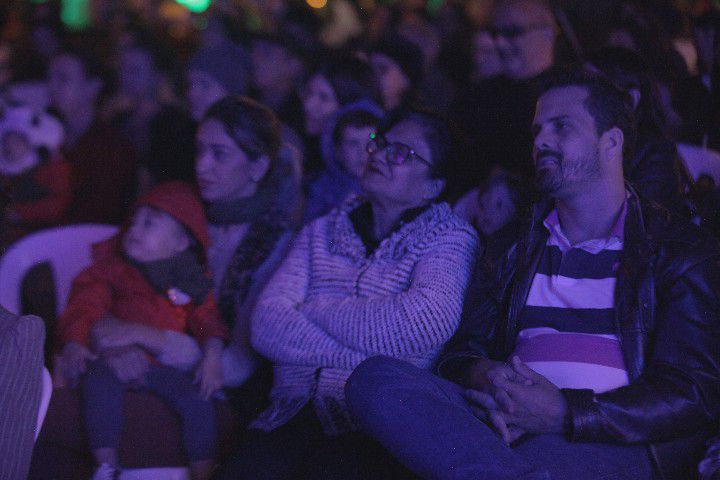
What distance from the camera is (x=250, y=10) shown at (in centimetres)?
793

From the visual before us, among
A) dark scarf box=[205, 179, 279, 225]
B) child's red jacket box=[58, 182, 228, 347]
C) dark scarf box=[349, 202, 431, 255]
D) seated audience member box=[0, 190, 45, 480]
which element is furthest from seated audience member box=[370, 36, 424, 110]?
seated audience member box=[0, 190, 45, 480]

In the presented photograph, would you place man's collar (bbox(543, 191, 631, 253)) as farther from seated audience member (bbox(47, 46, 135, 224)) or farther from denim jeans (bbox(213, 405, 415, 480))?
seated audience member (bbox(47, 46, 135, 224))

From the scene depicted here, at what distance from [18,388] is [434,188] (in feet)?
4.72

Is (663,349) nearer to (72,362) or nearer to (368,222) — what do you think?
(368,222)

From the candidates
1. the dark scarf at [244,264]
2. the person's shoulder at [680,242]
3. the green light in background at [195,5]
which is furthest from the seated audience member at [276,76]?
the green light in background at [195,5]

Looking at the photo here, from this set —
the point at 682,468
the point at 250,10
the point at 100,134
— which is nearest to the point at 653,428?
the point at 682,468

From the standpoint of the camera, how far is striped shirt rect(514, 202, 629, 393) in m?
1.85

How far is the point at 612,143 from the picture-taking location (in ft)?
6.70

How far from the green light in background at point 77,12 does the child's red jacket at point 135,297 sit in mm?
→ 5743

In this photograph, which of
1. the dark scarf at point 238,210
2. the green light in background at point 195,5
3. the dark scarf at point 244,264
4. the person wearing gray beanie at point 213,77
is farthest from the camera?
the green light in background at point 195,5

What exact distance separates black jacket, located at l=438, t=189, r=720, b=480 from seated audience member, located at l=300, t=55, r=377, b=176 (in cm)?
183

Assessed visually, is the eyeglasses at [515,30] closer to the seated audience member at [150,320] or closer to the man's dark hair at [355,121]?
the man's dark hair at [355,121]

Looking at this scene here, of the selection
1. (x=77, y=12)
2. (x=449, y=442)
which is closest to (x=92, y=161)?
(x=449, y=442)

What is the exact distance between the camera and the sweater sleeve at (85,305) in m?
2.44
